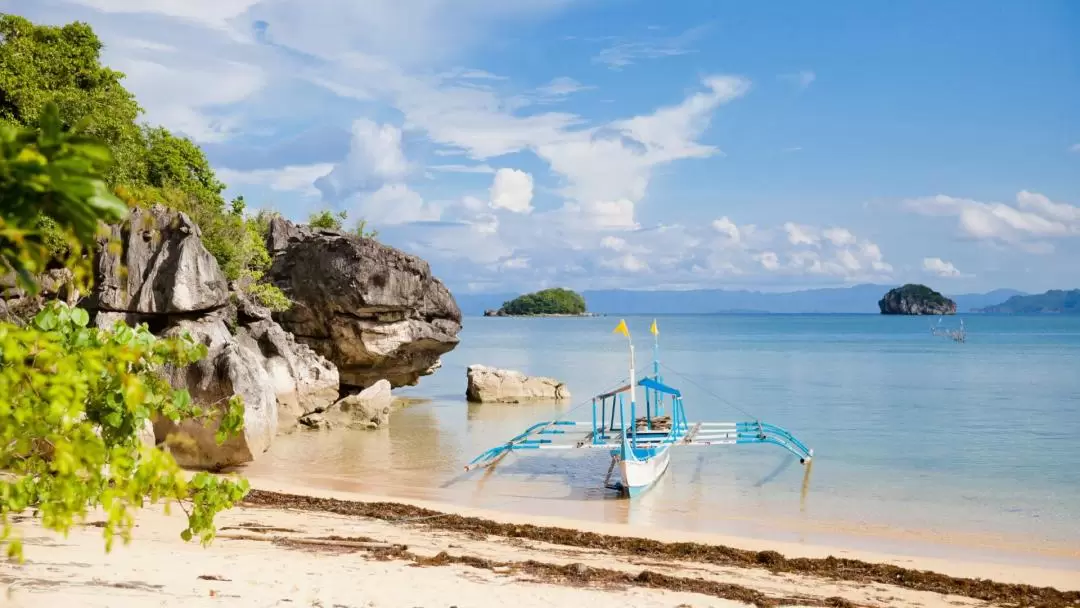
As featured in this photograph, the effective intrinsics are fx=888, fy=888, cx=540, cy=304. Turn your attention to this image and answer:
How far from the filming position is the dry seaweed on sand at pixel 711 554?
11.3m

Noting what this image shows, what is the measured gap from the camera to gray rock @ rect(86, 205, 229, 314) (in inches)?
779

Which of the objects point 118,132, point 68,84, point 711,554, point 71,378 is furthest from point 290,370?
point 71,378

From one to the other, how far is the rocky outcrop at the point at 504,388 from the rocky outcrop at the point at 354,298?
7076 mm

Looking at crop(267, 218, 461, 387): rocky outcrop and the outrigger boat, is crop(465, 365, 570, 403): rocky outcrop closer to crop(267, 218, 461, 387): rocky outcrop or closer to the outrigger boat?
crop(267, 218, 461, 387): rocky outcrop

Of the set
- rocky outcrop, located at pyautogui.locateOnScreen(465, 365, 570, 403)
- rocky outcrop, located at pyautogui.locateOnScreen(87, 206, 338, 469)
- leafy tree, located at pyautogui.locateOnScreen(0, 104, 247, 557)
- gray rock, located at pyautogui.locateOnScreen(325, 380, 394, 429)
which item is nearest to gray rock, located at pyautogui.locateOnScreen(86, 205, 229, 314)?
rocky outcrop, located at pyautogui.locateOnScreen(87, 206, 338, 469)

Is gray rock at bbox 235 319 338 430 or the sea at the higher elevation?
gray rock at bbox 235 319 338 430

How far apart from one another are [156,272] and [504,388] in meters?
20.2

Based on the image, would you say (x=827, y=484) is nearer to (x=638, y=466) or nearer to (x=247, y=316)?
(x=638, y=466)

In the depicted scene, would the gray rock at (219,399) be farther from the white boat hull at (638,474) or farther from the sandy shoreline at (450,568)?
the white boat hull at (638,474)

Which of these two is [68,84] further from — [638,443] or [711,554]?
[711,554]

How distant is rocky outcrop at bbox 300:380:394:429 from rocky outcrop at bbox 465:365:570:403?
907cm

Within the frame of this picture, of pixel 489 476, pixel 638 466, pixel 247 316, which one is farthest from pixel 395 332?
pixel 638 466

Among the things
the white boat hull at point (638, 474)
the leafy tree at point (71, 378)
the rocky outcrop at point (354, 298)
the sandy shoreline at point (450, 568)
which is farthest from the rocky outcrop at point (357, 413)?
the leafy tree at point (71, 378)

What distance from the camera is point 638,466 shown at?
59.5 feet
